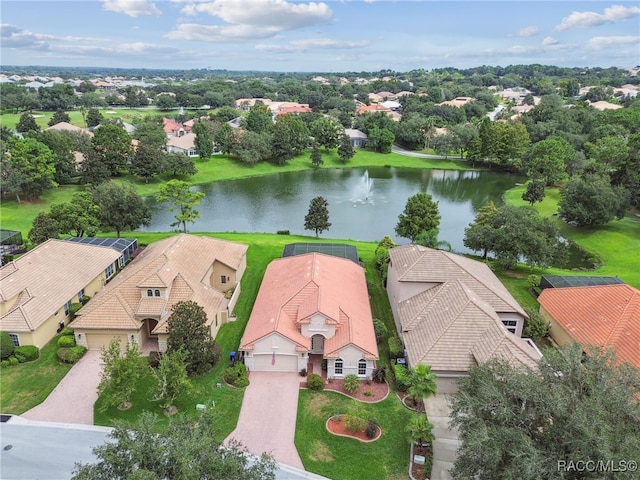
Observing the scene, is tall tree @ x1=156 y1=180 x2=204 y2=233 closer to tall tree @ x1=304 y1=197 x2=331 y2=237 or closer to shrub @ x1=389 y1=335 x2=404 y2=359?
tall tree @ x1=304 y1=197 x2=331 y2=237

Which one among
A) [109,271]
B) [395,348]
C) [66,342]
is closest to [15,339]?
[66,342]

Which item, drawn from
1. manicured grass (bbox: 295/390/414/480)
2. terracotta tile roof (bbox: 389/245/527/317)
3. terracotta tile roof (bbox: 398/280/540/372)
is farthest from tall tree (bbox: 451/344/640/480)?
terracotta tile roof (bbox: 389/245/527/317)

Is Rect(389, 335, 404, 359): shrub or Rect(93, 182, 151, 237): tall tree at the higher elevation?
Rect(93, 182, 151, 237): tall tree

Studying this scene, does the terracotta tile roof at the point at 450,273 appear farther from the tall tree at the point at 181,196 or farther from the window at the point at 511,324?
the tall tree at the point at 181,196

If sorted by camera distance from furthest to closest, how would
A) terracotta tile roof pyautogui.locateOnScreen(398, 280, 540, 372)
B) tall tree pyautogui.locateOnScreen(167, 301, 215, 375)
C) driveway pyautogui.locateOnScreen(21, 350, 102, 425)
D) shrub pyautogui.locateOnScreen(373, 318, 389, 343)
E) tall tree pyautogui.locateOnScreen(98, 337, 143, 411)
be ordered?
shrub pyautogui.locateOnScreen(373, 318, 389, 343), tall tree pyautogui.locateOnScreen(167, 301, 215, 375), terracotta tile roof pyautogui.locateOnScreen(398, 280, 540, 372), driveway pyautogui.locateOnScreen(21, 350, 102, 425), tall tree pyautogui.locateOnScreen(98, 337, 143, 411)

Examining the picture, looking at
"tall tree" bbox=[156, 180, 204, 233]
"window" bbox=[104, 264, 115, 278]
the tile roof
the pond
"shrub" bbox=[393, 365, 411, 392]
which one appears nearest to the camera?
"shrub" bbox=[393, 365, 411, 392]

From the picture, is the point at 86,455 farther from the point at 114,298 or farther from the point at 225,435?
the point at 114,298

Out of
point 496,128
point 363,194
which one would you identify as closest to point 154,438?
point 363,194
